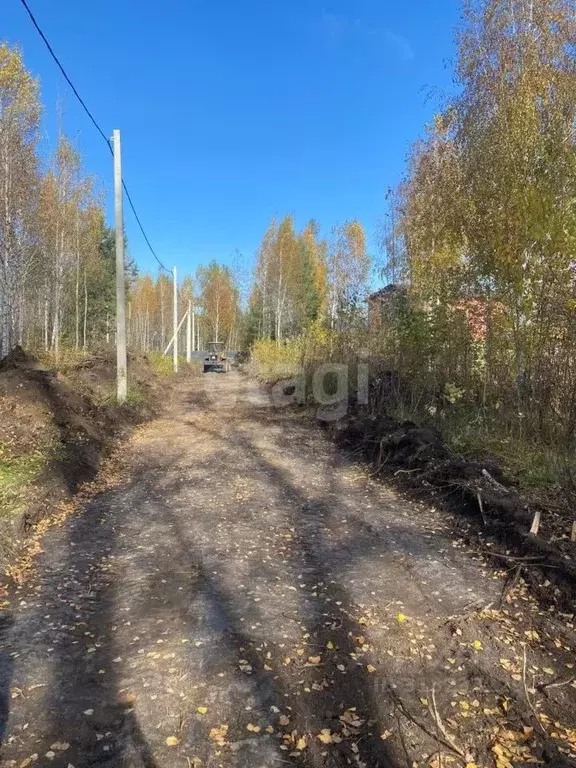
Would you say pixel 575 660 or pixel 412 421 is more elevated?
pixel 412 421

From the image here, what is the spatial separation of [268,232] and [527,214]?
3344cm

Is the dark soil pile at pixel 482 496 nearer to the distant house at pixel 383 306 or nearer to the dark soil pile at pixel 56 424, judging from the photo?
the distant house at pixel 383 306

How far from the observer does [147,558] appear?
14.1ft

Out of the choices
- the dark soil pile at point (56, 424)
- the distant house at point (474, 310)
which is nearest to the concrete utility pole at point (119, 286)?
the dark soil pile at point (56, 424)

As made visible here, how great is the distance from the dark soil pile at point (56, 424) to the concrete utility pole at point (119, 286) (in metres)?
0.43

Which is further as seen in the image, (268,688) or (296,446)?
(296,446)

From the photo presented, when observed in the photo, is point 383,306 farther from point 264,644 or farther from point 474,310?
point 264,644

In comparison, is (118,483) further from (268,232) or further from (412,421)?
(268,232)

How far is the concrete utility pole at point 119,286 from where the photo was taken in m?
12.0

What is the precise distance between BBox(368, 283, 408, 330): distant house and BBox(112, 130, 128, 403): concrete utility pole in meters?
5.63

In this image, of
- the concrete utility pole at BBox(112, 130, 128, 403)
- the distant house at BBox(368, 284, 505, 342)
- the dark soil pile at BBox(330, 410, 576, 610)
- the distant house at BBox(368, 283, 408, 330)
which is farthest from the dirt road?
the concrete utility pole at BBox(112, 130, 128, 403)

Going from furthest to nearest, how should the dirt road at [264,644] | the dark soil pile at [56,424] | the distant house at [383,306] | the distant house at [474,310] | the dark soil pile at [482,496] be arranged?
1. the distant house at [383,306]
2. the distant house at [474,310]
3. the dark soil pile at [56,424]
4. the dark soil pile at [482,496]
5. the dirt road at [264,644]

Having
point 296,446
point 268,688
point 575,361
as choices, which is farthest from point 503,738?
point 296,446

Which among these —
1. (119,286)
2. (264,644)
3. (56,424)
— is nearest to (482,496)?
(264,644)
